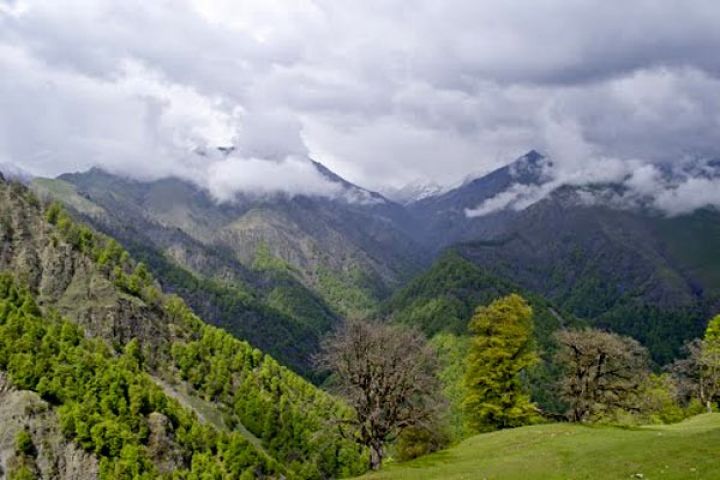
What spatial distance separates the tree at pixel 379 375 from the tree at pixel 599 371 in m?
22.1

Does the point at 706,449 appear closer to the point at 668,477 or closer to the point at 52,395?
the point at 668,477

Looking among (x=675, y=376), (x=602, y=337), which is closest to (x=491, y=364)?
(x=602, y=337)

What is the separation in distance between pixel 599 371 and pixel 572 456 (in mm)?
30770

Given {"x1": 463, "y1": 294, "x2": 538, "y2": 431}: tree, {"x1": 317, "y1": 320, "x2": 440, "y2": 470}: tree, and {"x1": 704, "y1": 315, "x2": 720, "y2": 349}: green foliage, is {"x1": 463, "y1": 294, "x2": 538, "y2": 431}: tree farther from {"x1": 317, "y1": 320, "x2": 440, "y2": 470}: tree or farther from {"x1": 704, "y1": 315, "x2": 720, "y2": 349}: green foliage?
{"x1": 704, "y1": 315, "x2": 720, "y2": 349}: green foliage

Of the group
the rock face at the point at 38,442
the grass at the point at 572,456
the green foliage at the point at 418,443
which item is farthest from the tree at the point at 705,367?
the rock face at the point at 38,442

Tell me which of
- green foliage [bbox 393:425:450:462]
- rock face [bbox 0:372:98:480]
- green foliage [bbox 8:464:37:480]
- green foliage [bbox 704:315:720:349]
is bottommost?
green foliage [bbox 8:464:37:480]

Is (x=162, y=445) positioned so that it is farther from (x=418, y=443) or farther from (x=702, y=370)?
(x=702, y=370)

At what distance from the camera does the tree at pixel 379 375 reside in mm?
62406

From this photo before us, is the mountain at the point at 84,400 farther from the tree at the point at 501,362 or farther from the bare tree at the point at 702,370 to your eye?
the bare tree at the point at 702,370

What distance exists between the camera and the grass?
40938 millimetres

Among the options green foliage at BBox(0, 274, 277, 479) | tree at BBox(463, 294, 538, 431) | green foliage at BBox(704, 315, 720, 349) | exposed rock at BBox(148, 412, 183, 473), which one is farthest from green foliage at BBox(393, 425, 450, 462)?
exposed rock at BBox(148, 412, 183, 473)

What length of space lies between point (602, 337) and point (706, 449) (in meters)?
33.5

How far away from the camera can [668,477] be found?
38.1 metres

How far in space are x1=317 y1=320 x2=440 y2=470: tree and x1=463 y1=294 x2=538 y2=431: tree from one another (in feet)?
52.1
